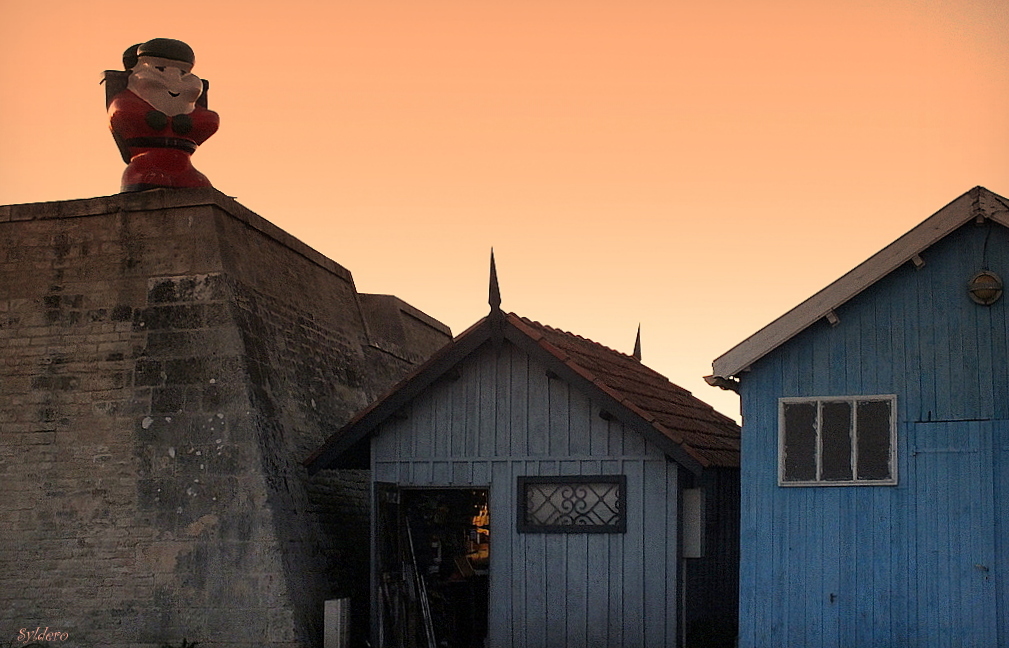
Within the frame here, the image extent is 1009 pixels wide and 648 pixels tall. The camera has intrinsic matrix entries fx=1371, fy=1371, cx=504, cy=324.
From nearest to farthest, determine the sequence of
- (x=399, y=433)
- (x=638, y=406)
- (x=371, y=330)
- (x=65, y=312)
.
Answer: (x=638, y=406) → (x=399, y=433) → (x=65, y=312) → (x=371, y=330)

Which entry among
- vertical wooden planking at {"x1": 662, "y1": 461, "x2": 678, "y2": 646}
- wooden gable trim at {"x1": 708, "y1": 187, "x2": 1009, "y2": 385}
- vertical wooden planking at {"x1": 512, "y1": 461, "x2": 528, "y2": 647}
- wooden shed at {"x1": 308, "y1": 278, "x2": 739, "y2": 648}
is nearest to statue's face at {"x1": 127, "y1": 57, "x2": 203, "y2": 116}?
wooden shed at {"x1": 308, "y1": 278, "x2": 739, "y2": 648}

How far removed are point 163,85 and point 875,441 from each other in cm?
1136

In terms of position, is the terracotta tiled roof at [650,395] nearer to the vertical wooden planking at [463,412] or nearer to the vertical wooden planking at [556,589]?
the vertical wooden planking at [463,412]

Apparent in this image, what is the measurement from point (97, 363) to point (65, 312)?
0.96 meters

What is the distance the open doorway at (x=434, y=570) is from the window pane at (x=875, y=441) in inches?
207

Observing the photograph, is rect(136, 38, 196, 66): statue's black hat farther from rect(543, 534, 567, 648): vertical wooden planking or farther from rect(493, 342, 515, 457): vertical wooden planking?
rect(543, 534, 567, 648): vertical wooden planking

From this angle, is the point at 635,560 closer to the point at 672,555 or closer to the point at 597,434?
the point at 672,555

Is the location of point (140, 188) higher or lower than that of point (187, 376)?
higher

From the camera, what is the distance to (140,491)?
16703 millimetres

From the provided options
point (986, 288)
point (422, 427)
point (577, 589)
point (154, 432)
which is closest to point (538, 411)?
point (422, 427)

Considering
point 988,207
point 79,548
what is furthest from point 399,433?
point 988,207

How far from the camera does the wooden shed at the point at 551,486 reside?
1537 centimetres

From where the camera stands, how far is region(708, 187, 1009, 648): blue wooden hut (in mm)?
13578

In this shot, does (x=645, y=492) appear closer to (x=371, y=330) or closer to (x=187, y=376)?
(x=187, y=376)
